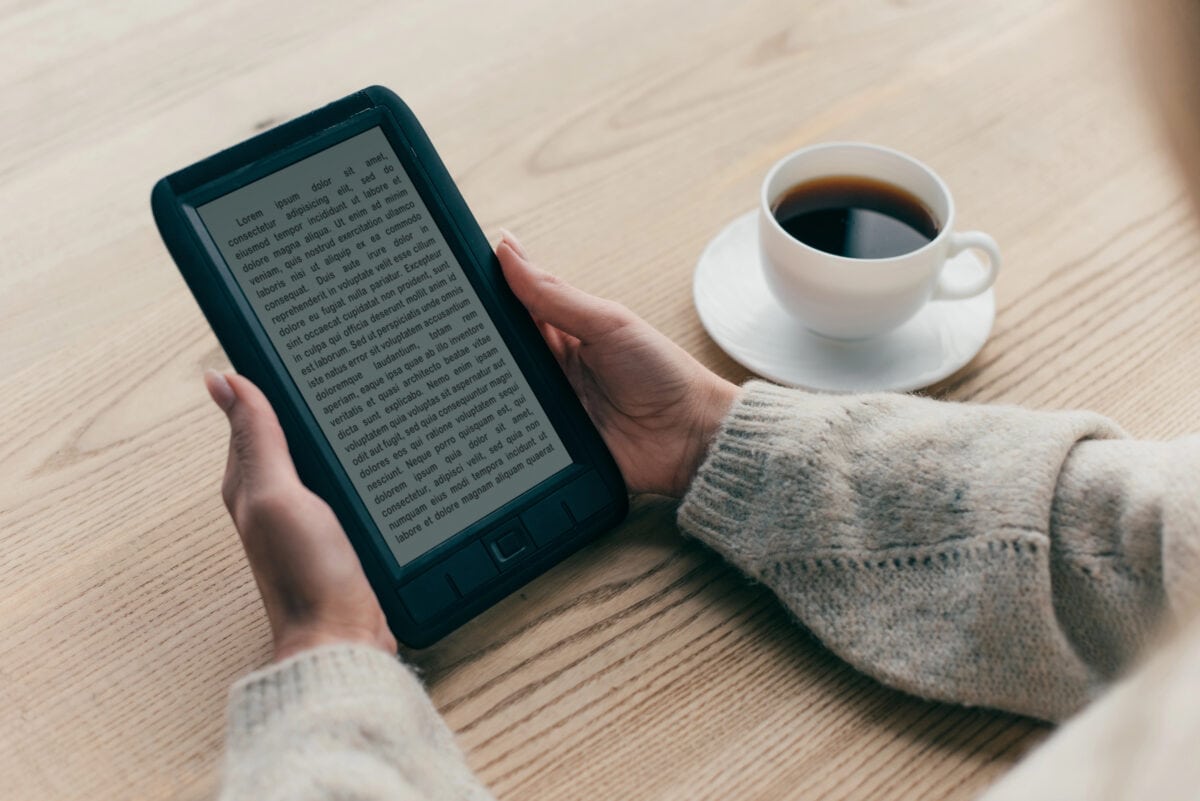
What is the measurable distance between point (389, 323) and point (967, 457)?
1.04ft

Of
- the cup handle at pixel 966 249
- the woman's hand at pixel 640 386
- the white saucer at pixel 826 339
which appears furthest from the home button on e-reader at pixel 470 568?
the cup handle at pixel 966 249

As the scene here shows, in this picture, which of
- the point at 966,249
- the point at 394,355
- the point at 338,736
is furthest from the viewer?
the point at 966,249

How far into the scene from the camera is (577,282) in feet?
→ 2.35

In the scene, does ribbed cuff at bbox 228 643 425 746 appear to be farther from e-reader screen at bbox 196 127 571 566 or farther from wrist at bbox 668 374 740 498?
wrist at bbox 668 374 740 498

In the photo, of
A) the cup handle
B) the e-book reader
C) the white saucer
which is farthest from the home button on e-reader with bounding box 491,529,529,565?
the cup handle

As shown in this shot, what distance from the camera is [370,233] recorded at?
1.82 feet

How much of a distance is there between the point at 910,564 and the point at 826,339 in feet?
0.65

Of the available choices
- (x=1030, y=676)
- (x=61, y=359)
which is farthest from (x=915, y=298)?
(x=61, y=359)

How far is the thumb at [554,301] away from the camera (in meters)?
0.58

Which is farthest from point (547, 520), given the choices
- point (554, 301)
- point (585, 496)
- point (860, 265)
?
point (860, 265)

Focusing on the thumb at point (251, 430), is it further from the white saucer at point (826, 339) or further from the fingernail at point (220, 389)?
the white saucer at point (826, 339)

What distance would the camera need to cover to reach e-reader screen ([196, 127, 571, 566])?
1.72 feet

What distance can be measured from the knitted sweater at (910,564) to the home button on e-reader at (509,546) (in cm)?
8

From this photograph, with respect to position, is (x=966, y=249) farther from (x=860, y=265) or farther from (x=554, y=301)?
(x=554, y=301)
